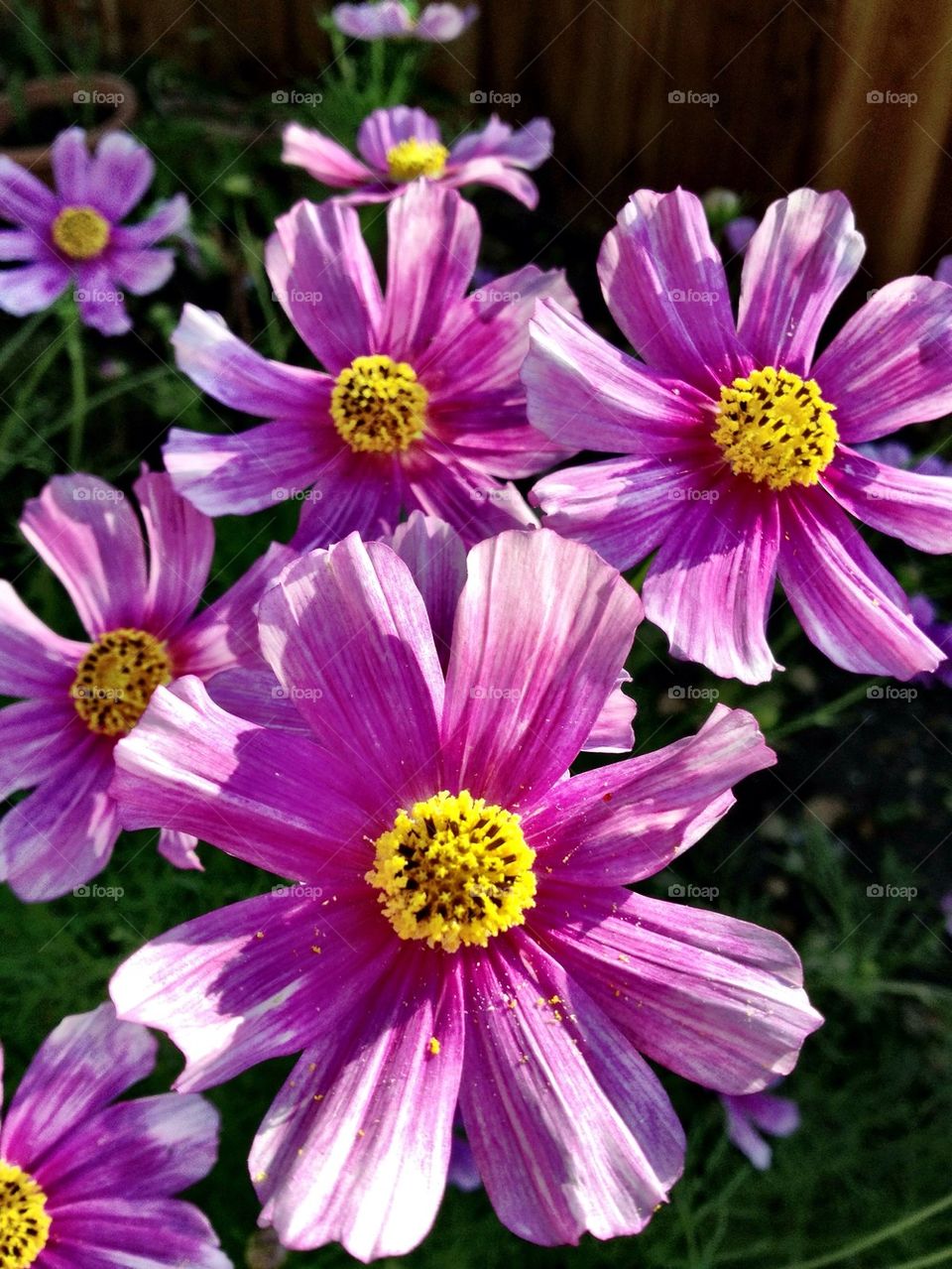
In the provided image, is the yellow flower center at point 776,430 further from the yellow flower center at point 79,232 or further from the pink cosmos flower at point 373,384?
the yellow flower center at point 79,232

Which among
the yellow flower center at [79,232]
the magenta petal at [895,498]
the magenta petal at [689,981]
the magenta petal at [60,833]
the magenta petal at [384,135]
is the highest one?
the magenta petal at [384,135]

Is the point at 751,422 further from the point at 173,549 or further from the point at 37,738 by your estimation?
the point at 37,738

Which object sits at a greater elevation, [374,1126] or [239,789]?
[239,789]

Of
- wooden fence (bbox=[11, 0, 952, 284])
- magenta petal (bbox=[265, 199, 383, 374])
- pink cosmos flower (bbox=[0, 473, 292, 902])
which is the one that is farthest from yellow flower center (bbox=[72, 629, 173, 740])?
wooden fence (bbox=[11, 0, 952, 284])

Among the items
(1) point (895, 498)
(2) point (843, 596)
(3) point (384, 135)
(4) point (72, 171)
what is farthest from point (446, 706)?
(4) point (72, 171)

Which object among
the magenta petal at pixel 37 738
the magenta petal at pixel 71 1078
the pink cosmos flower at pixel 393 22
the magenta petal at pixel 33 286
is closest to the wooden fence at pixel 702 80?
the pink cosmos flower at pixel 393 22

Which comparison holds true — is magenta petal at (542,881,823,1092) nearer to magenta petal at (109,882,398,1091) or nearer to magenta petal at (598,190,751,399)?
magenta petal at (109,882,398,1091)
